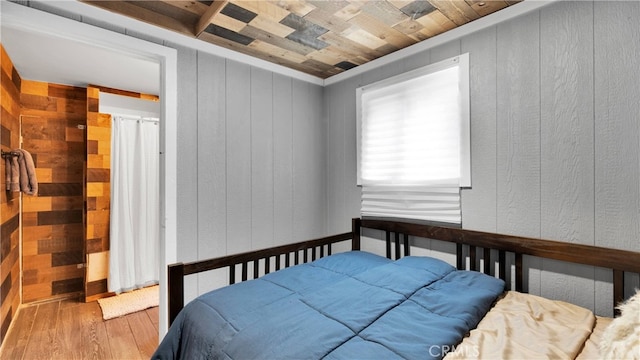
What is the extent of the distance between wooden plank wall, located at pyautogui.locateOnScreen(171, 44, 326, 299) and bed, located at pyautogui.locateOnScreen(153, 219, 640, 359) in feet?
1.80

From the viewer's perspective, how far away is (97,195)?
300cm

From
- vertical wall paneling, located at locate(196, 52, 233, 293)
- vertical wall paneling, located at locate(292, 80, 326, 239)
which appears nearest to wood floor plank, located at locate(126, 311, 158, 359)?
vertical wall paneling, located at locate(196, 52, 233, 293)

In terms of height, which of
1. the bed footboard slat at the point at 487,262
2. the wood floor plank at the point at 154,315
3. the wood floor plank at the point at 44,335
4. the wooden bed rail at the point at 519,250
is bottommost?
the wood floor plank at the point at 154,315

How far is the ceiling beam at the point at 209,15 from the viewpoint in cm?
158

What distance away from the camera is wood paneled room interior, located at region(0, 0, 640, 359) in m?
1.42

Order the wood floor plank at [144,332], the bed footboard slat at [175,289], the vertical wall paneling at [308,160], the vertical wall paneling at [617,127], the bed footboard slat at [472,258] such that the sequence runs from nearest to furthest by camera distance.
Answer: the vertical wall paneling at [617,127] → the bed footboard slat at [175,289] → the bed footboard slat at [472,258] → the wood floor plank at [144,332] → the vertical wall paneling at [308,160]

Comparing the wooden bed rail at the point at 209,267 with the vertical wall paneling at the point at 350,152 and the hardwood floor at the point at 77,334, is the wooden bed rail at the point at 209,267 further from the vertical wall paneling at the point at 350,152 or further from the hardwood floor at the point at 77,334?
the hardwood floor at the point at 77,334

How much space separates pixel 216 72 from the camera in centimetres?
211

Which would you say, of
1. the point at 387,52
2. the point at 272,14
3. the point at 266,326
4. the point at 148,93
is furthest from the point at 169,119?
the point at 148,93

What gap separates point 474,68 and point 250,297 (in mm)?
1834

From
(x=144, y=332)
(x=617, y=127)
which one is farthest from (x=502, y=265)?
(x=144, y=332)

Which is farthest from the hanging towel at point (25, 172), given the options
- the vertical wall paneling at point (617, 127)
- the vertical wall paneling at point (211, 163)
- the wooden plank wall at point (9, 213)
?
the vertical wall paneling at point (617, 127)

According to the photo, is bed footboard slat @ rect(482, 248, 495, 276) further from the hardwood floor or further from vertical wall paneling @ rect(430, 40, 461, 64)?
the hardwood floor

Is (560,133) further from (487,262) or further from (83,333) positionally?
(83,333)
